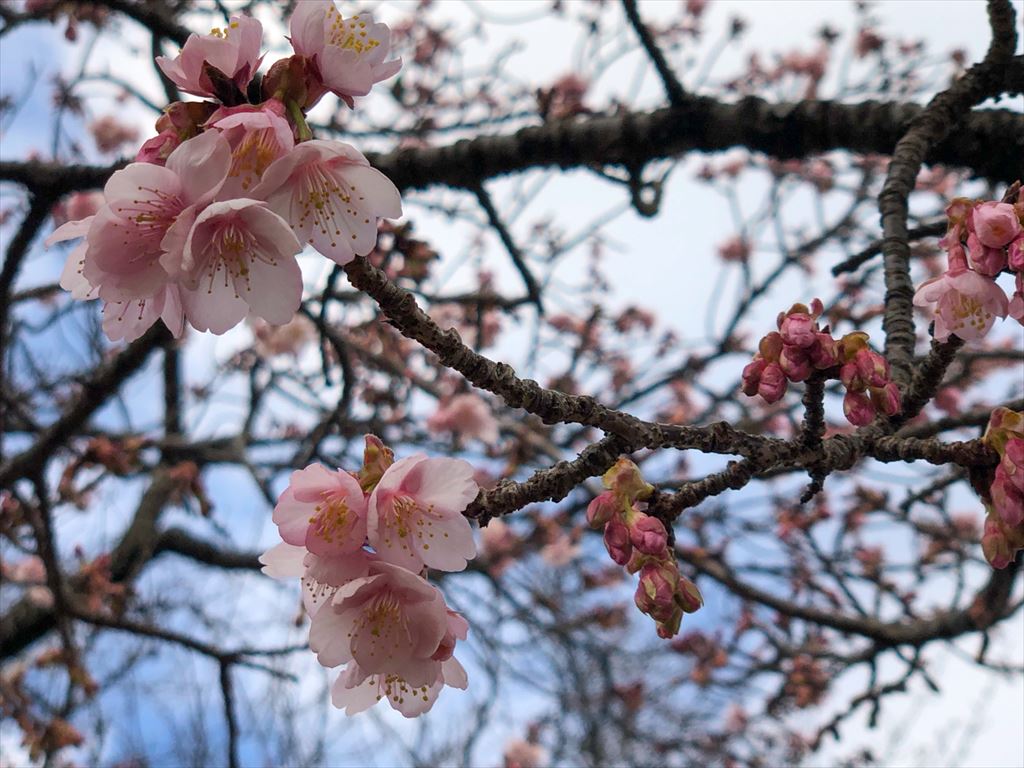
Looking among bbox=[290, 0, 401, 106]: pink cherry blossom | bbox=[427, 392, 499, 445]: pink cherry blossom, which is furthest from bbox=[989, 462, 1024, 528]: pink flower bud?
bbox=[427, 392, 499, 445]: pink cherry blossom

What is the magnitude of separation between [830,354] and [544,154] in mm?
1557

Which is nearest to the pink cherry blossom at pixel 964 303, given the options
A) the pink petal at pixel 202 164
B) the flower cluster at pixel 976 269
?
the flower cluster at pixel 976 269

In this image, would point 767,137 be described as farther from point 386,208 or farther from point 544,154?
point 386,208

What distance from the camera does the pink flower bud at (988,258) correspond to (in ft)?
3.21

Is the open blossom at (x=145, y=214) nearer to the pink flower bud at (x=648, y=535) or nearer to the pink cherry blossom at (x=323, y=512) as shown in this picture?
the pink cherry blossom at (x=323, y=512)

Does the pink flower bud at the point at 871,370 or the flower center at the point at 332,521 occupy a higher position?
the pink flower bud at the point at 871,370

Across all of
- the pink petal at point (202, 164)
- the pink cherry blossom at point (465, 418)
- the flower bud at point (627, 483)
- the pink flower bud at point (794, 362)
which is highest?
the pink cherry blossom at point (465, 418)

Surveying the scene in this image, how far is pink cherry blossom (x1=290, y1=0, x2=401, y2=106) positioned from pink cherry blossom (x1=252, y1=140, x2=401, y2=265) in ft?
0.28

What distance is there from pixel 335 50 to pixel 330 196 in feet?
0.53

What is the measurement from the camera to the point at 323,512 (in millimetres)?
914

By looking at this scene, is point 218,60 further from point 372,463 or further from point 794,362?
point 794,362

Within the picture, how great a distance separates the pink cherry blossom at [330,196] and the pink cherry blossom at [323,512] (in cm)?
27

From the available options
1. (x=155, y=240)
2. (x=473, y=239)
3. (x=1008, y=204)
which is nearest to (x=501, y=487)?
(x=155, y=240)

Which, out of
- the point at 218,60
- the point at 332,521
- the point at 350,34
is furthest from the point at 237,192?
the point at 332,521
